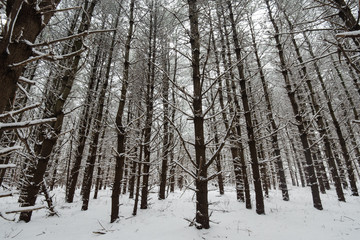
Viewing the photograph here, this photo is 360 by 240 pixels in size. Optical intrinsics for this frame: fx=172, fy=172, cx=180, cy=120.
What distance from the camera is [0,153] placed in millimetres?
872

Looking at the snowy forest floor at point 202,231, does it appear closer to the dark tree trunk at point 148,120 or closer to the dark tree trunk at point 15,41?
the dark tree trunk at point 148,120

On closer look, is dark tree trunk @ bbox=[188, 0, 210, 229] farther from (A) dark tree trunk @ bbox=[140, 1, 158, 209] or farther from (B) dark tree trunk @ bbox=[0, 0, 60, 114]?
(A) dark tree trunk @ bbox=[140, 1, 158, 209]

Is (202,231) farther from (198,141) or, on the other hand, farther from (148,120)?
(148,120)

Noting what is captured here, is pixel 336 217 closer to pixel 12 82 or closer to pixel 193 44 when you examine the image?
pixel 193 44

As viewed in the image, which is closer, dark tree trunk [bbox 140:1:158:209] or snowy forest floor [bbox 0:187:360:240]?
snowy forest floor [bbox 0:187:360:240]

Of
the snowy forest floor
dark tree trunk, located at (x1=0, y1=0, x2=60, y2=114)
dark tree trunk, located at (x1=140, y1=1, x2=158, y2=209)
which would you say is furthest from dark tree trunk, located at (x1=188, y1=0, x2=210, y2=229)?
dark tree trunk, located at (x1=140, y1=1, x2=158, y2=209)

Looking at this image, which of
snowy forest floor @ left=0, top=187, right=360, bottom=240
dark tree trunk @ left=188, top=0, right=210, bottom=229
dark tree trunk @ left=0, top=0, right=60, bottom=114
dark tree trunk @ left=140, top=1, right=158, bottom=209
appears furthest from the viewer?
dark tree trunk @ left=140, top=1, right=158, bottom=209

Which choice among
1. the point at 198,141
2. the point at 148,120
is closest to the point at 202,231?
the point at 198,141

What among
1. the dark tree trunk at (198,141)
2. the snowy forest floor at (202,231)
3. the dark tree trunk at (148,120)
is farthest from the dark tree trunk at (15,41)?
the dark tree trunk at (148,120)

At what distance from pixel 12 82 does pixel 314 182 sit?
9.16 m

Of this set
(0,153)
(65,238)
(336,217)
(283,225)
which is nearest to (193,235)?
(283,225)

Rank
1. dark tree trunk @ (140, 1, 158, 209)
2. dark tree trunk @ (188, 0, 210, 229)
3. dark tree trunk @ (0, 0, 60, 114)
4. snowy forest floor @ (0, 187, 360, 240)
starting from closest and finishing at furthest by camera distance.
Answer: dark tree trunk @ (0, 0, 60, 114), dark tree trunk @ (188, 0, 210, 229), snowy forest floor @ (0, 187, 360, 240), dark tree trunk @ (140, 1, 158, 209)

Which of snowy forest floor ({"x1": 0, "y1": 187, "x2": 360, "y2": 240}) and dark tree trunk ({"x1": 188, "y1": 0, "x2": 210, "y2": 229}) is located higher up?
dark tree trunk ({"x1": 188, "y1": 0, "x2": 210, "y2": 229})

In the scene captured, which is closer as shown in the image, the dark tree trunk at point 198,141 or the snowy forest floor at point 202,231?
the dark tree trunk at point 198,141
